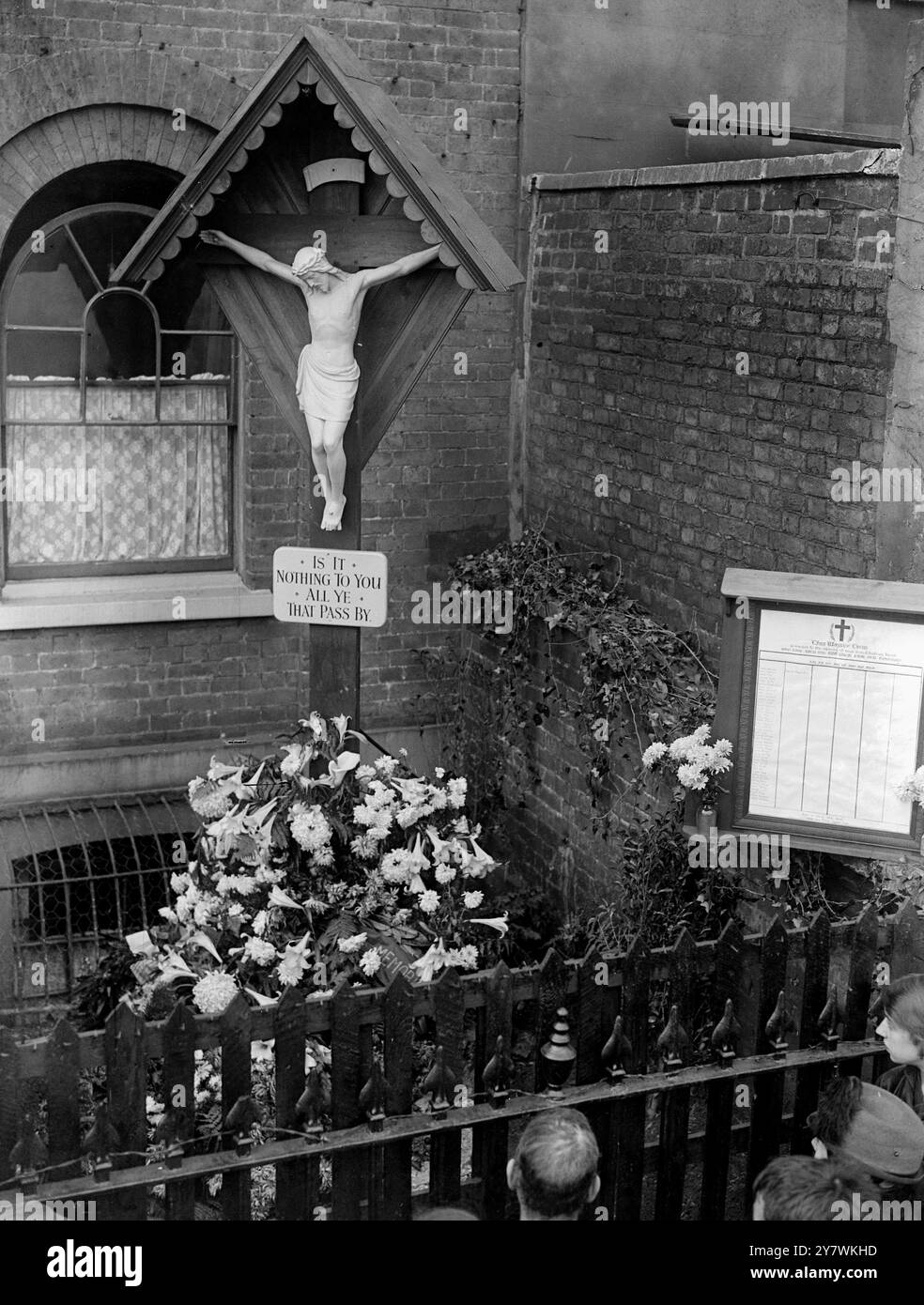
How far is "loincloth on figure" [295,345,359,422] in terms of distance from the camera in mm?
5719

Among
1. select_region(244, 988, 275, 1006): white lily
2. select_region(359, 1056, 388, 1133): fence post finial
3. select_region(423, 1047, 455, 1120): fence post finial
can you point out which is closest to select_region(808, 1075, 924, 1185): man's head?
select_region(423, 1047, 455, 1120): fence post finial

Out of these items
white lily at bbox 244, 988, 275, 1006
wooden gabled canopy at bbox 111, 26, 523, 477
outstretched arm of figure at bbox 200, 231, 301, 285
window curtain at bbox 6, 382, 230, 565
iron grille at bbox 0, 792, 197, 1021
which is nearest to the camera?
white lily at bbox 244, 988, 275, 1006

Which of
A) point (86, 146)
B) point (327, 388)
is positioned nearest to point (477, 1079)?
point (327, 388)

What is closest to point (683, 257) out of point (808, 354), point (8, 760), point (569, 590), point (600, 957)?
point (808, 354)

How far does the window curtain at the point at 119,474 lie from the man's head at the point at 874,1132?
18.6 feet

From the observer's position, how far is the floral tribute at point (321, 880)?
5629 mm

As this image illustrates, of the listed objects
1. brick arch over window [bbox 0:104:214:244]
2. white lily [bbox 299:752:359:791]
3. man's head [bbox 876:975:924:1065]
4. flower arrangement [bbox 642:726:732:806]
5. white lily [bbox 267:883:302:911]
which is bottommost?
white lily [bbox 267:883:302:911]

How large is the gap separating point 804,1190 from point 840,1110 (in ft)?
1.92

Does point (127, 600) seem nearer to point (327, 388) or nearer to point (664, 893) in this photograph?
point (327, 388)

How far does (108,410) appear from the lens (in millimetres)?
8492

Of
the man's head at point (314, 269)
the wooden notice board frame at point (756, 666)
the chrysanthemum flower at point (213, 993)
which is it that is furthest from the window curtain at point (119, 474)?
the wooden notice board frame at point (756, 666)

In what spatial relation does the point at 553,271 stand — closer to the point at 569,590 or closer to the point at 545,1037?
the point at 569,590

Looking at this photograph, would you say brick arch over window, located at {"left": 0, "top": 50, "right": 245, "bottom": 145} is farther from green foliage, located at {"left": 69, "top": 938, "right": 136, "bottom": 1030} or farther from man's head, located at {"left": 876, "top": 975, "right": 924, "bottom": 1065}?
man's head, located at {"left": 876, "top": 975, "right": 924, "bottom": 1065}

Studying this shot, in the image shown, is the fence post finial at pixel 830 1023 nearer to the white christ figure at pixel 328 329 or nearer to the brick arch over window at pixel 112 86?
the white christ figure at pixel 328 329
